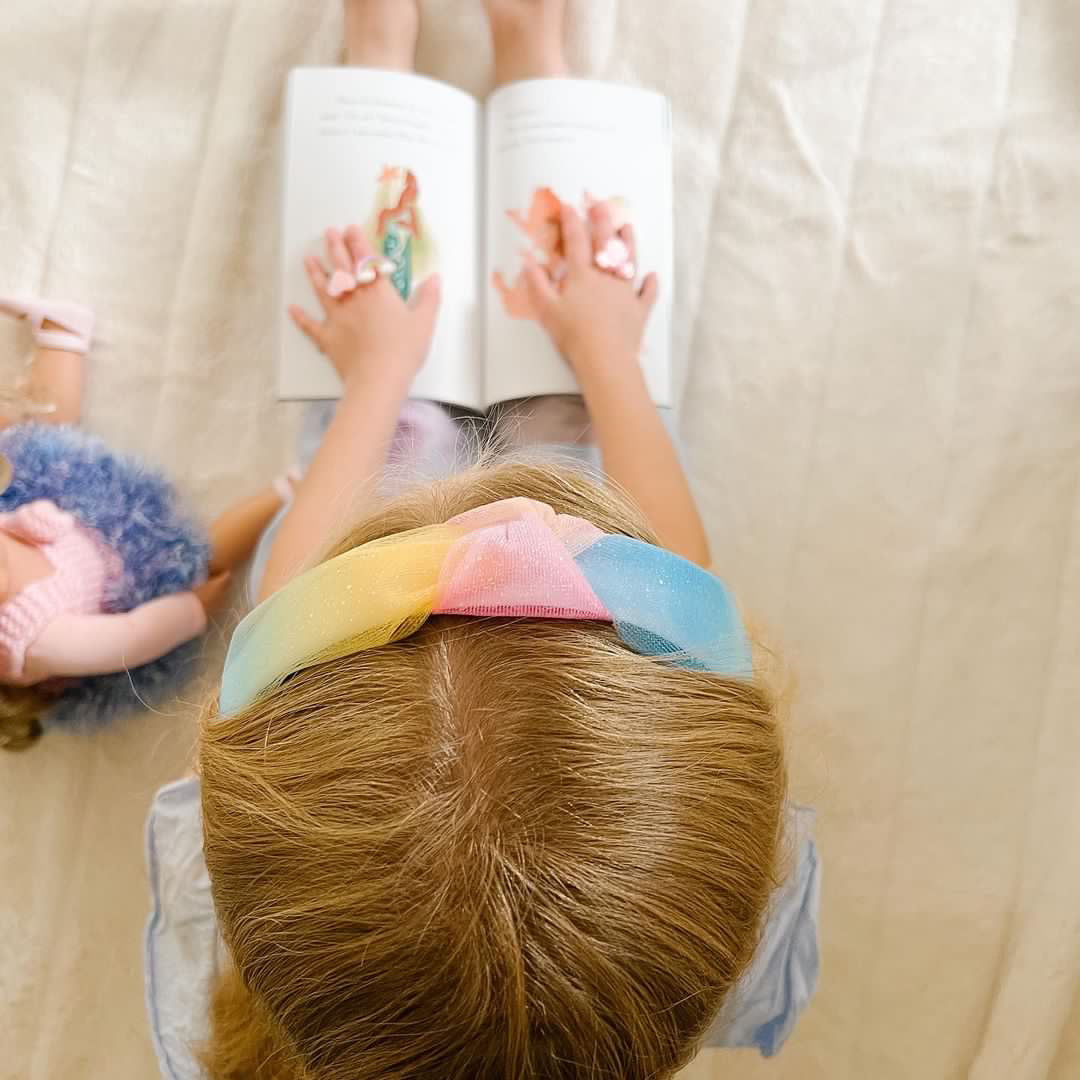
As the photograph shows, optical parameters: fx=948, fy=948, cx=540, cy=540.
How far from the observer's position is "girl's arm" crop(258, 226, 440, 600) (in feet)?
2.18

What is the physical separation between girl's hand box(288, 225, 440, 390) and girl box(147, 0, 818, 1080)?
270mm

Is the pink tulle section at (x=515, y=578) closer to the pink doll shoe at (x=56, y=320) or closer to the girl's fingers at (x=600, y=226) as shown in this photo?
the girl's fingers at (x=600, y=226)

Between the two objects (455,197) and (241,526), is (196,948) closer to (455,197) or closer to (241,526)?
(241,526)

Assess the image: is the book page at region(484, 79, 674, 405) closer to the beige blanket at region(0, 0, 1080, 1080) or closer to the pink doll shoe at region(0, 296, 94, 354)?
the beige blanket at region(0, 0, 1080, 1080)

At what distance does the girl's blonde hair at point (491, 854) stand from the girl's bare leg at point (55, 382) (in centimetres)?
49

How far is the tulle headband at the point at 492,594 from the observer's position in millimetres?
386

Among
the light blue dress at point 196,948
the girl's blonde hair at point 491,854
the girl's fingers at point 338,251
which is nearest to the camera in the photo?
the girl's blonde hair at point 491,854

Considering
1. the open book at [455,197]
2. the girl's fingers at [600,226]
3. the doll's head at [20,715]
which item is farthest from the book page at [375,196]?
the doll's head at [20,715]

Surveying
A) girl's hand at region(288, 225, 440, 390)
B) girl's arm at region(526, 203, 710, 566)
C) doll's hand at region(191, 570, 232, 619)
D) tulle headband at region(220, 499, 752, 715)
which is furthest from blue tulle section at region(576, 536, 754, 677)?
doll's hand at region(191, 570, 232, 619)

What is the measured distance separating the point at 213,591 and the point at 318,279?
0.26 meters

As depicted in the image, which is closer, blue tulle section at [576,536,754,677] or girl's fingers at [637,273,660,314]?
blue tulle section at [576,536,754,677]

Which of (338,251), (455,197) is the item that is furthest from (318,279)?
(455,197)

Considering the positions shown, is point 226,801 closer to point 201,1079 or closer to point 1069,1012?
point 201,1079

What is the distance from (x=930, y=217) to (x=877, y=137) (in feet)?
0.27
